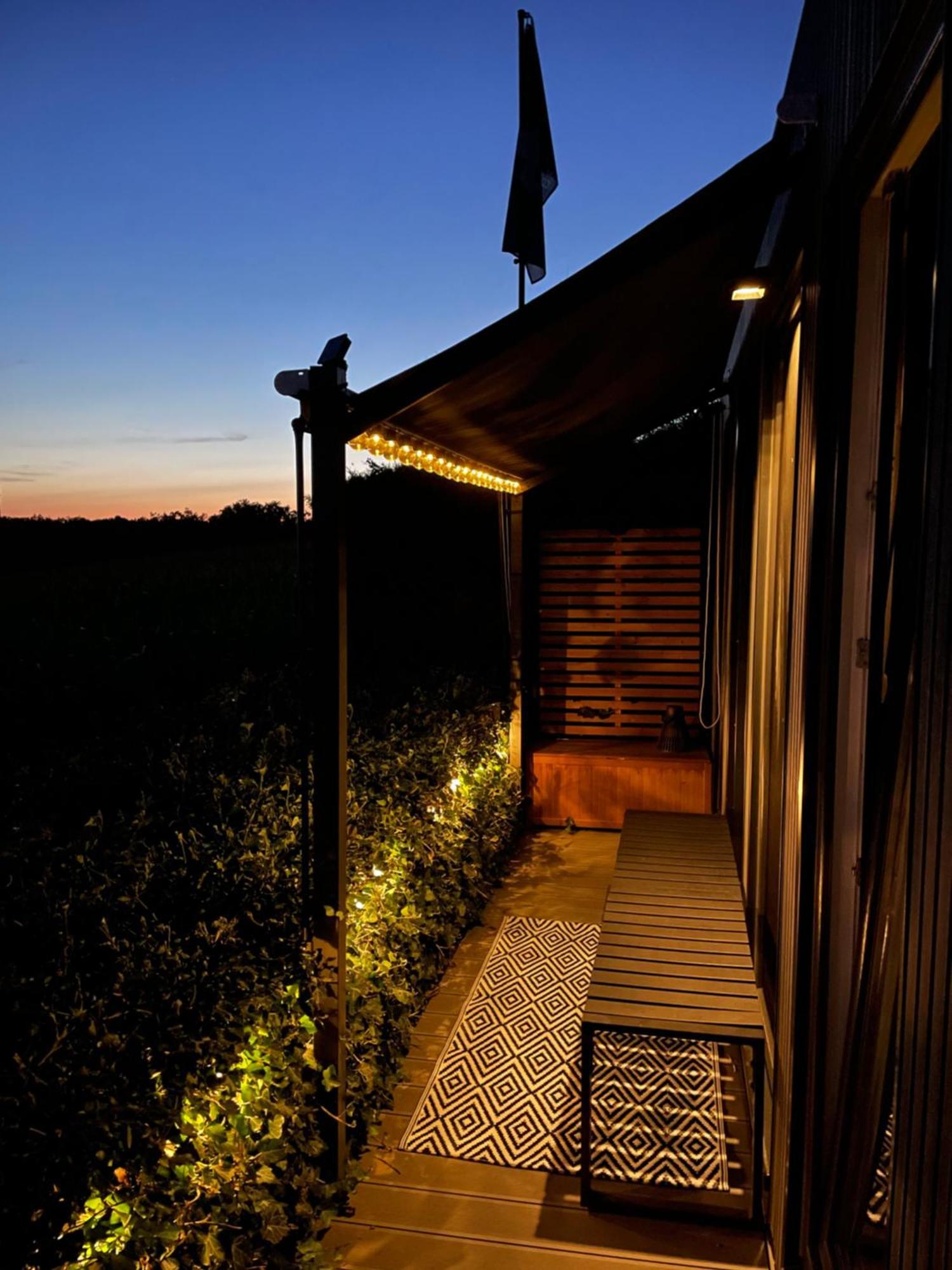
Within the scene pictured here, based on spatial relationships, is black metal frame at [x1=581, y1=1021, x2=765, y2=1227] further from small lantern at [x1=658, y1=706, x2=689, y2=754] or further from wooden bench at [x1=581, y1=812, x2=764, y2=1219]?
small lantern at [x1=658, y1=706, x2=689, y2=754]

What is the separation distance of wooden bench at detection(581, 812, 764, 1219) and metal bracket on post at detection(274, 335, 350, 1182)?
0.75 meters

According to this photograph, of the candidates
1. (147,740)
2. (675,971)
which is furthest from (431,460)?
(675,971)

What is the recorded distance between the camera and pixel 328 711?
2.56 metres

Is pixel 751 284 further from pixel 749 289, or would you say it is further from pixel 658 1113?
pixel 658 1113

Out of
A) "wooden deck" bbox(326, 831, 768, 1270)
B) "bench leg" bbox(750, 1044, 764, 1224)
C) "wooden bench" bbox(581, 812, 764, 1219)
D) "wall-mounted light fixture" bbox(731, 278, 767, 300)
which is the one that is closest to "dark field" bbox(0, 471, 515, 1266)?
"wooden deck" bbox(326, 831, 768, 1270)

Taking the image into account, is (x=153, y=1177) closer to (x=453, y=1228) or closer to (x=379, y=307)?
(x=453, y=1228)

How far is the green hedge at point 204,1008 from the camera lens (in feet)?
4.89

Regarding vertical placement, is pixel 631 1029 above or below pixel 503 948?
above

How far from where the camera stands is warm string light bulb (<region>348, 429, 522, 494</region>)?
332 centimetres

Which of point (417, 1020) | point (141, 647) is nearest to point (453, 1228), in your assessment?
point (417, 1020)

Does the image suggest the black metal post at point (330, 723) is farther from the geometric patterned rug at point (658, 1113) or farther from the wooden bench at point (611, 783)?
the wooden bench at point (611, 783)

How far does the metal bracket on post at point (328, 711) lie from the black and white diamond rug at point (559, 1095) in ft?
2.00

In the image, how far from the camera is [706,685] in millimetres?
6559

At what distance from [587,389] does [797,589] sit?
203 centimetres
